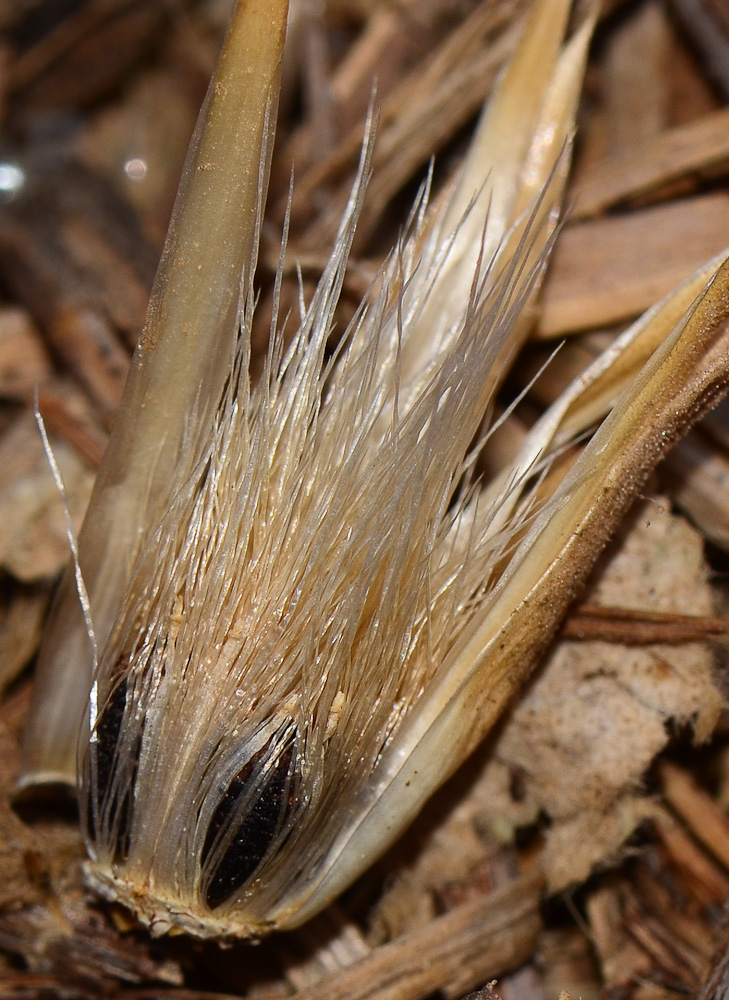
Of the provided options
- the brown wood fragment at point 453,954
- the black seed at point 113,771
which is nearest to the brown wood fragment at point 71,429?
the black seed at point 113,771

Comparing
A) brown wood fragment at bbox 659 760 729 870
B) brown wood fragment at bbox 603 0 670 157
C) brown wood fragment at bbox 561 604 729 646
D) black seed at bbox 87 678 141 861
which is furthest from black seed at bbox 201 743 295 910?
brown wood fragment at bbox 603 0 670 157

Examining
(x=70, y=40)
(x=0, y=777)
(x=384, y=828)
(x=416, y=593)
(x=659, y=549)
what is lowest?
(x=384, y=828)

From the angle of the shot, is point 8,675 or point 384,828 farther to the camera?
point 8,675

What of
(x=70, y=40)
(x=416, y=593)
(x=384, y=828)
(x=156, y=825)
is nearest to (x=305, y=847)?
(x=384, y=828)

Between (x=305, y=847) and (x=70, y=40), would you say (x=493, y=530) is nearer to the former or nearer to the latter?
(x=305, y=847)

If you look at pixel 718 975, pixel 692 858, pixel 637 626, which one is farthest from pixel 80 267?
pixel 718 975

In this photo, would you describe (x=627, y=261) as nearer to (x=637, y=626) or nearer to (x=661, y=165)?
(x=661, y=165)
